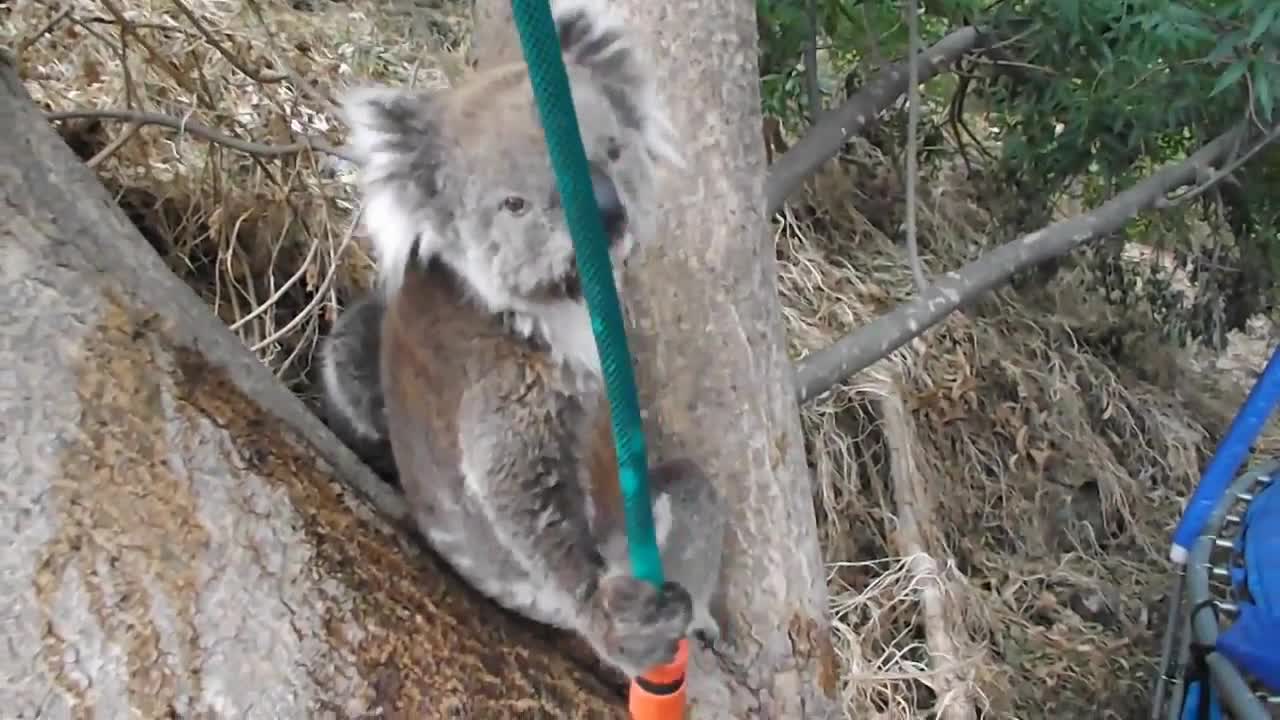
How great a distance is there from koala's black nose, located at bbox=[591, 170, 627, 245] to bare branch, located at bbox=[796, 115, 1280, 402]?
0.46 metres

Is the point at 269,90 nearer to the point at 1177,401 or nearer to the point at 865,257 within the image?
the point at 865,257

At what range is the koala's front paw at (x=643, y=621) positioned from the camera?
1.26 m

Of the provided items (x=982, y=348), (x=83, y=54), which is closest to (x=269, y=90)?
(x=83, y=54)

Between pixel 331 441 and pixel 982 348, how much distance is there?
2499 mm

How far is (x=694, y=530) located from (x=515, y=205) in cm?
49

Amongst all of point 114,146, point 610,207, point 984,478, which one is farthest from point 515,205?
point 984,478

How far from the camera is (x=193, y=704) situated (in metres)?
0.96

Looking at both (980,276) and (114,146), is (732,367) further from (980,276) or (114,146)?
(114,146)

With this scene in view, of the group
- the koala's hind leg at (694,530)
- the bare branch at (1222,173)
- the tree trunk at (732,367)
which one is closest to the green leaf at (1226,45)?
the bare branch at (1222,173)

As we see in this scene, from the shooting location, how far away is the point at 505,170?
4.51ft

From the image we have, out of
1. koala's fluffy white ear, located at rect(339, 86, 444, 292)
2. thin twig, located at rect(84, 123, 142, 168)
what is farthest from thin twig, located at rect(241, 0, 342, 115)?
koala's fluffy white ear, located at rect(339, 86, 444, 292)

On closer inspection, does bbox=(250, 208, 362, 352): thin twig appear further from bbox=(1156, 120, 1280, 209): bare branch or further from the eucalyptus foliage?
bbox=(1156, 120, 1280, 209): bare branch

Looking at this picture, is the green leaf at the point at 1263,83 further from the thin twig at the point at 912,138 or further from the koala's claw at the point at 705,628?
the koala's claw at the point at 705,628

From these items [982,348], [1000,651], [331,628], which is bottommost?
[1000,651]
